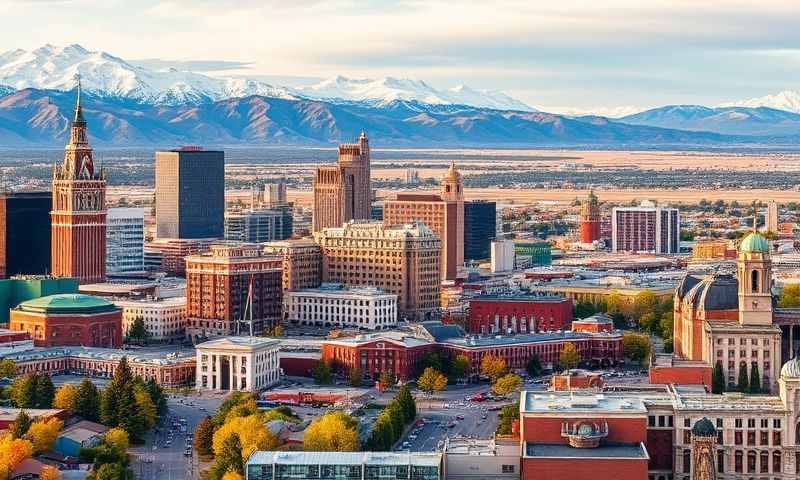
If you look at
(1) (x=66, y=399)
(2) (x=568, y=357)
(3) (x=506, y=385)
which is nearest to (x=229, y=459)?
(1) (x=66, y=399)

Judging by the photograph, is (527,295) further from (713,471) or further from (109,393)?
(713,471)

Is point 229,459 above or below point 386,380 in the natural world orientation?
below

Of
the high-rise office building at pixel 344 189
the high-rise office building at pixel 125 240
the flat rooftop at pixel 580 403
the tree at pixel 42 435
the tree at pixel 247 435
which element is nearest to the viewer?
the flat rooftop at pixel 580 403

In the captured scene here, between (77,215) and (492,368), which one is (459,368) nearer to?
(492,368)

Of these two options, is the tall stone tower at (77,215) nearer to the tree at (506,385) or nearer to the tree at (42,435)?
the tree at (506,385)

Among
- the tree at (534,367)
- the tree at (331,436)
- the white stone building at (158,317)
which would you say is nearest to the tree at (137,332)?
the white stone building at (158,317)
